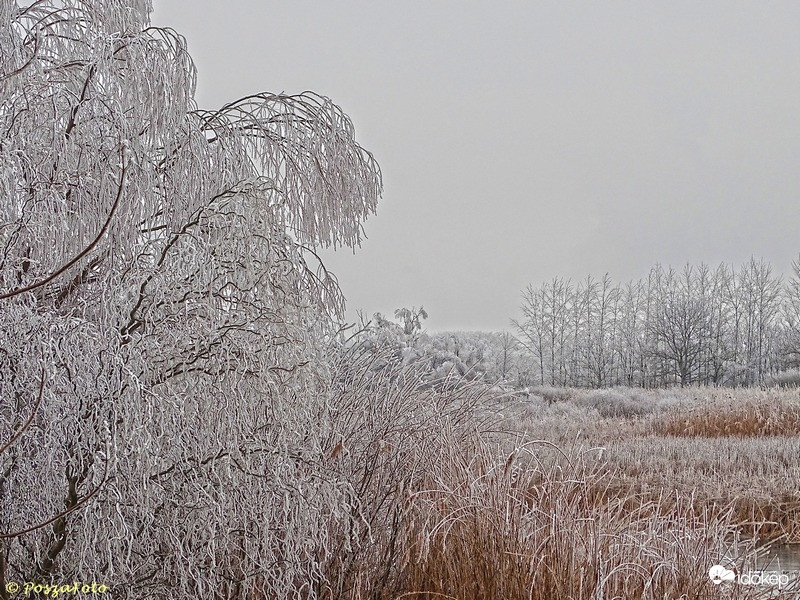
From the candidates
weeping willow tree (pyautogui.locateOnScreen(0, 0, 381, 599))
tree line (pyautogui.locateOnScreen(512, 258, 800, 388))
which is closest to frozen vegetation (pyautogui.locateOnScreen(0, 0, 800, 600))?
weeping willow tree (pyautogui.locateOnScreen(0, 0, 381, 599))

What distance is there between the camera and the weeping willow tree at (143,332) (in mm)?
2297

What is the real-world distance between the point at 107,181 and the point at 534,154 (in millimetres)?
22059

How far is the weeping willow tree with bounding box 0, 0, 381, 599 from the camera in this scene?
7.54 ft

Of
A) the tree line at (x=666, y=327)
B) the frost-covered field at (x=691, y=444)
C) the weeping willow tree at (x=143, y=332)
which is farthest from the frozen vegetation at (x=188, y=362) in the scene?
the tree line at (x=666, y=327)

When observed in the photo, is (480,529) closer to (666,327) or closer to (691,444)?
(691,444)

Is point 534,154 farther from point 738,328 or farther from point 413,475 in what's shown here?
point 413,475

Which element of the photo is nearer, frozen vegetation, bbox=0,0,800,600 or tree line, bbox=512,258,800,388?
frozen vegetation, bbox=0,0,800,600

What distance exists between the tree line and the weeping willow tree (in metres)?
21.5

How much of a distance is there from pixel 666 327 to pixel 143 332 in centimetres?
2404

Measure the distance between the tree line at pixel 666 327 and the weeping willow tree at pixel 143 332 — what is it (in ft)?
70.6

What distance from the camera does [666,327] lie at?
24.6 metres

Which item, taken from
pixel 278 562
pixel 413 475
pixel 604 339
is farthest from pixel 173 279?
pixel 604 339

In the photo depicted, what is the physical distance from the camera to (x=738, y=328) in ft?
88.3

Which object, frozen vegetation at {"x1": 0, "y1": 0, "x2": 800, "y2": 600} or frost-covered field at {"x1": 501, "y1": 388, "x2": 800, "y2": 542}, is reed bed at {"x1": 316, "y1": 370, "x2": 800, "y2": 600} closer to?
frozen vegetation at {"x1": 0, "y1": 0, "x2": 800, "y2": 600}
